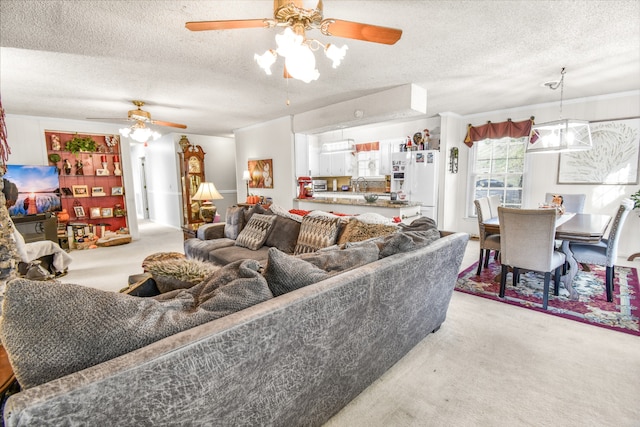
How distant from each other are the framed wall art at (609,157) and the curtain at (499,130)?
714 millimetres

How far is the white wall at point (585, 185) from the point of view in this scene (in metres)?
4.30

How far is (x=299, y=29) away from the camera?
5.47 ft

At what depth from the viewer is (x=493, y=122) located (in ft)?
17.7

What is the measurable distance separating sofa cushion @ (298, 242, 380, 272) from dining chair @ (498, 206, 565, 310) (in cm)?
185

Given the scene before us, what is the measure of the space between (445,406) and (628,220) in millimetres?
4855

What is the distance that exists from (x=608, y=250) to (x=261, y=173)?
227 inches

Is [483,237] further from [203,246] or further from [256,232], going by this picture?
[203,246]

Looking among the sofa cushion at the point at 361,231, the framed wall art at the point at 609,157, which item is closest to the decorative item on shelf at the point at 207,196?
the sofa cushion at the point at 361,231

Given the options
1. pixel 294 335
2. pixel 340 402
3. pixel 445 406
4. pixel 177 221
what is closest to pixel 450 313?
pixel 445 406

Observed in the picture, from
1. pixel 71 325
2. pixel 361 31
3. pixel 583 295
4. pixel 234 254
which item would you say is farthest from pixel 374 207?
pixel 71 325

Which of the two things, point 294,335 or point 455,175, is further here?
point 455,175

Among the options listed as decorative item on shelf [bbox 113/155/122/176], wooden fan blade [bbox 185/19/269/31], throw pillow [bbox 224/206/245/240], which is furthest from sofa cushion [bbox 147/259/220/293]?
decorative item on shelf [bbox 113/155/122/176]

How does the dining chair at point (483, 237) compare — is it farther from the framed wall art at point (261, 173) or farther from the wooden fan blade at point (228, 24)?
the framed wall art at point (261, 173)

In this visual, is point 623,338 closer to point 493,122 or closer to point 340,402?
point 340,402
